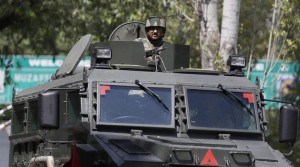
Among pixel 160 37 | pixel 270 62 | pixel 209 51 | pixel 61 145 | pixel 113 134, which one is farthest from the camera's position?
pixel 270 62

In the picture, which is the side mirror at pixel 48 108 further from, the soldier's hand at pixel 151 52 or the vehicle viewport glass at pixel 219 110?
the soldier's hand at pixel 151 52

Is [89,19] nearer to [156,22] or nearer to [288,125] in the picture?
[156,22]

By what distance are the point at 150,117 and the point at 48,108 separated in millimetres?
1128

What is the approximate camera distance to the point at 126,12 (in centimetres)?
2516

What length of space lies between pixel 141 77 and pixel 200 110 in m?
0.75

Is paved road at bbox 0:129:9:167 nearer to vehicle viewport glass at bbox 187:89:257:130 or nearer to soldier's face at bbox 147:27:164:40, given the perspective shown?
soldier's face at bbox 147:27:164:40

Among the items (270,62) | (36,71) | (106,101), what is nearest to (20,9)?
(270,62)

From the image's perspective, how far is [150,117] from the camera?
11242 mm

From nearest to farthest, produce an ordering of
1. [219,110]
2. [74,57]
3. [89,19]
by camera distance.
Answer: [219,110]
[74,57]
[89,19]

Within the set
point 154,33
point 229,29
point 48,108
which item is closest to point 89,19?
point 229,29

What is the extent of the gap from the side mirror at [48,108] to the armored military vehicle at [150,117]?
1 centimetres

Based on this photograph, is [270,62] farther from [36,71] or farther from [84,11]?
[36,71]

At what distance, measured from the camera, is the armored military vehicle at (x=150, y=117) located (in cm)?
1039

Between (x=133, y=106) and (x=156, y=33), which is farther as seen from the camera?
(x=156, y=33)
